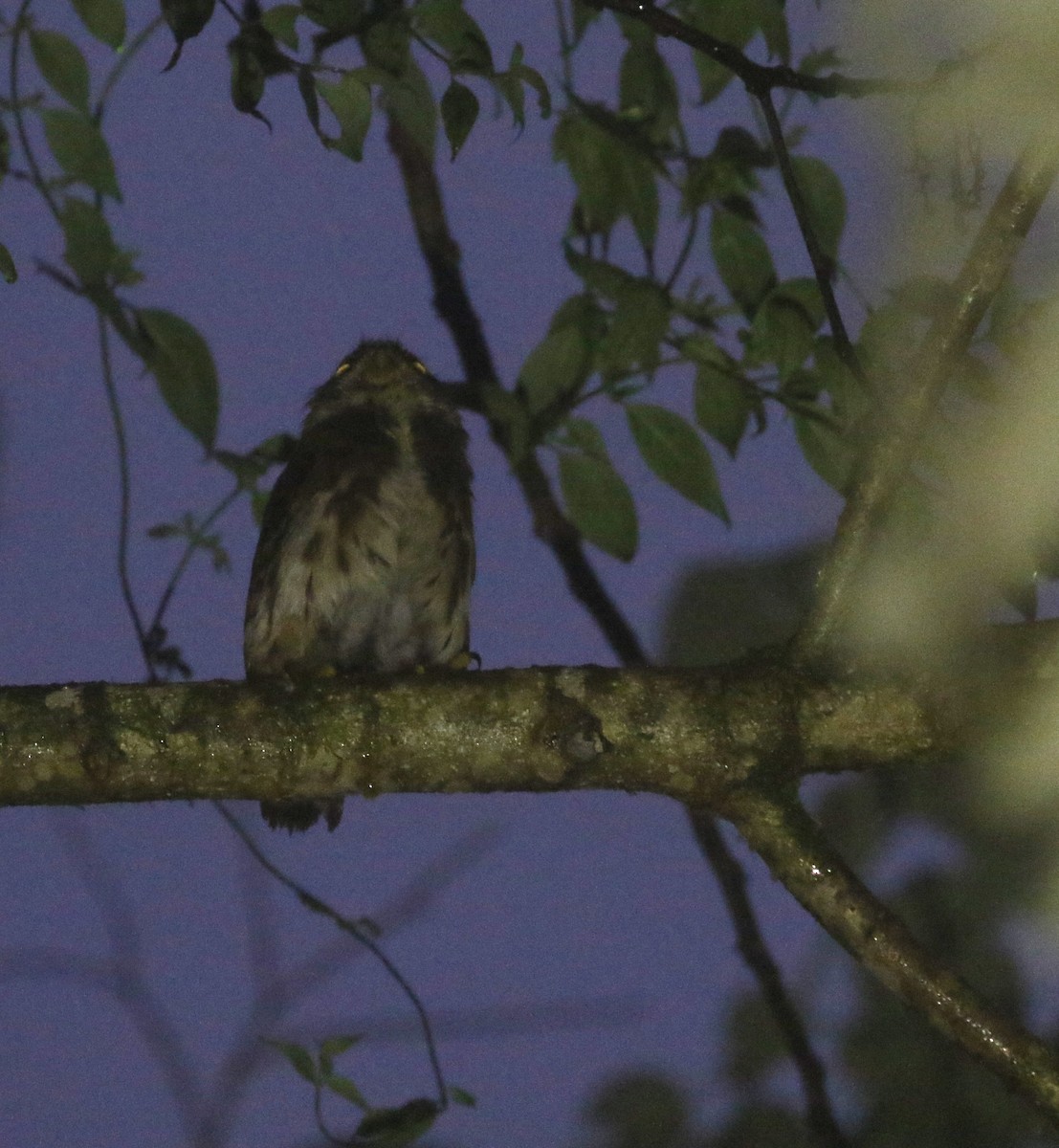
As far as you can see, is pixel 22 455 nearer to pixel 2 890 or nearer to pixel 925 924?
pixel 2 890

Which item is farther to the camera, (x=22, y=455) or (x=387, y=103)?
(x=22, y=455)

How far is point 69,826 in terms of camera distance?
15.9 ft

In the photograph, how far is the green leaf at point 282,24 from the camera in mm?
2186

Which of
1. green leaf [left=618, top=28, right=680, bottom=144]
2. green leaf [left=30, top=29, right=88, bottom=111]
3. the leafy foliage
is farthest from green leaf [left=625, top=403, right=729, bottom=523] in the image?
green leaf [left=30, top=29, right=88, bottom=111]

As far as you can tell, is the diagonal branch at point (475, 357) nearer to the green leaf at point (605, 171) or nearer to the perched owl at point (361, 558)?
the perched owl at point (361, 558)

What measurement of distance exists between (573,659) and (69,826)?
28.9ft

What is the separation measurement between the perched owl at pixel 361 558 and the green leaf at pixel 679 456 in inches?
35.8

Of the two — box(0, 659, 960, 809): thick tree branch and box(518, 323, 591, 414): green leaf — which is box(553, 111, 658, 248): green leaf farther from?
box(0, 659, 960, 809): thick tree branch

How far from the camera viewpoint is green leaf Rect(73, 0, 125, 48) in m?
2.52

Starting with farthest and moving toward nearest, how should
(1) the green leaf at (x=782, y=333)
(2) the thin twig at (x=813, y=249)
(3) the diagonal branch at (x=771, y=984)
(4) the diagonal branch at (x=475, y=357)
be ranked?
1. (4) the diagonal branch at (x=475, y=357)
2. (3) the diagonal branch at (x=771, y=984)
3. (1) the green leaf at (x=782, y=333)
4. (2) the thin twig at (x=813, y=249)

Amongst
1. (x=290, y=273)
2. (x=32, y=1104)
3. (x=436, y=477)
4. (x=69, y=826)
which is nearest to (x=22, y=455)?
(x=290, y=273)

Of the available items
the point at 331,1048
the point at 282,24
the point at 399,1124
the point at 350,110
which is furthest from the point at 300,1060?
the point at 282,24

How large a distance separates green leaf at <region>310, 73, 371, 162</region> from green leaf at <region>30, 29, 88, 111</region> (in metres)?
0.65

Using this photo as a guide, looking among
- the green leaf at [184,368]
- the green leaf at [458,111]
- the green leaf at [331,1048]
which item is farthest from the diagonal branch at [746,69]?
the green leaf at [331,1048]
